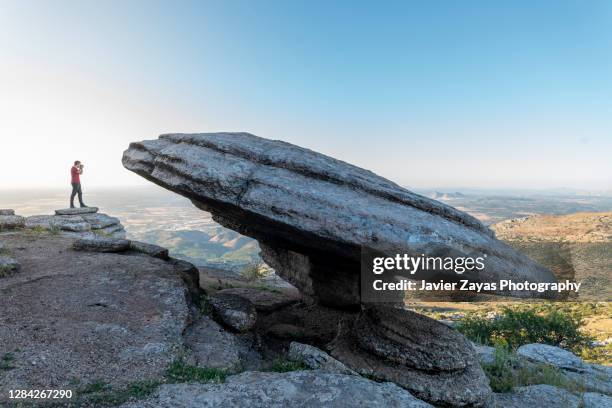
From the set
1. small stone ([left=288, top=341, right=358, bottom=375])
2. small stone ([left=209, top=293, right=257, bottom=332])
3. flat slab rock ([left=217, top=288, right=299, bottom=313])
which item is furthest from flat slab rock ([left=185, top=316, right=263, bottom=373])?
flat slab rock ([left=217, top=288, right=299, bottom=313])

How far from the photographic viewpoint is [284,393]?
7.49 metres

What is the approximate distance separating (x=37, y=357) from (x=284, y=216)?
6831 mm

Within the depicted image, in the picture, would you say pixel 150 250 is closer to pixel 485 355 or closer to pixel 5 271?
pixel 5 271

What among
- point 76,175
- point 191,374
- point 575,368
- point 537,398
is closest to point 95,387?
point 191,374

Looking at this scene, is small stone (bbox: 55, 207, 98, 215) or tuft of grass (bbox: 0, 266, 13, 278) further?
small stone (bbox: 55, 207, 98, 215)

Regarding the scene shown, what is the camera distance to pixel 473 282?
965 cm

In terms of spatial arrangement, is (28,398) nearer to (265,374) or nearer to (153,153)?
(265,374)

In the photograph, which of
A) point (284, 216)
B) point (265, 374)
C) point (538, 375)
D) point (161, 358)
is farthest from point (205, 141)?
point (538, 375)

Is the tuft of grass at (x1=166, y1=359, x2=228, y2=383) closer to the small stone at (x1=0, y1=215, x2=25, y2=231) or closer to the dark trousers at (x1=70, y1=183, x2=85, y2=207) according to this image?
the small stone at (x1=0, y1=215, x2=25, y2=231)

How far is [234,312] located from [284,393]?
5.04 m

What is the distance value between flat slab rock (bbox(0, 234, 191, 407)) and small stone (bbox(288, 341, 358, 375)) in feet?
10.4

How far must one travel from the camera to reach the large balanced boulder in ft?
31.0

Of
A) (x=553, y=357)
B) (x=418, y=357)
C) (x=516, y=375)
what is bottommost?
(x=553, y=357)

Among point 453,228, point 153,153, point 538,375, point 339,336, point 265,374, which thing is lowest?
point 538,375
